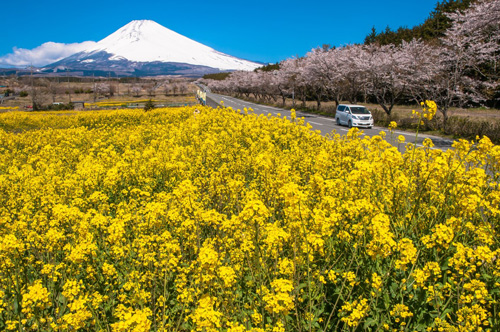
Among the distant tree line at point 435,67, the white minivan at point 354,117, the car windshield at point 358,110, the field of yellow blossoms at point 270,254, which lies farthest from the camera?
the car windshield at point 358,110

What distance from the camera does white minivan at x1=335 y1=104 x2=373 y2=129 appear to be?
2256 cm

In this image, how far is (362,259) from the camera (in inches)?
129

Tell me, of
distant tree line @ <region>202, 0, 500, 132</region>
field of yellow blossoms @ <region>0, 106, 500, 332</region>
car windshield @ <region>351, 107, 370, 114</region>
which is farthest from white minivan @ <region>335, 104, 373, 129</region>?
field of yellow blossoms @ <region>0, 106, 500, 332</region>

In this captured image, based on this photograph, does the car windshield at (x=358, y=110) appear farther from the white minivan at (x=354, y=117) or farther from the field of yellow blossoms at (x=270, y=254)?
the field of yellow blossoms at (x=270, y=254)

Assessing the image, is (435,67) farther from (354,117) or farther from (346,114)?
(346,114)

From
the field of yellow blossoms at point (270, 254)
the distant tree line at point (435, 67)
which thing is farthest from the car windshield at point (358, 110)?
the field of yellow blossoms at point (270, 254)

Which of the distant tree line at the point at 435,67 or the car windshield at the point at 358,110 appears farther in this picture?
the car windshield at the point at 358,110

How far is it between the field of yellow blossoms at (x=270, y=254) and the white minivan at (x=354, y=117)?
1676 cm

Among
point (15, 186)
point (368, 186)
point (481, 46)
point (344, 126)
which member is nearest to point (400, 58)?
point (344, 126)

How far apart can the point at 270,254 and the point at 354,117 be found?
69.8 ft

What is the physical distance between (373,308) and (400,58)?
27.1 m

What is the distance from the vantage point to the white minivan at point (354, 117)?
2256 centimetres

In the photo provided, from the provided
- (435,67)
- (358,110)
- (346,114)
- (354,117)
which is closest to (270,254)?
(435,67)

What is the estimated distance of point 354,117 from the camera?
22.7m
